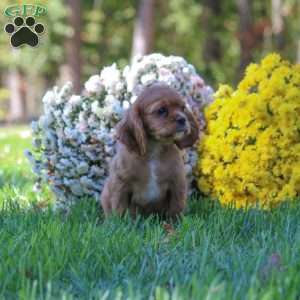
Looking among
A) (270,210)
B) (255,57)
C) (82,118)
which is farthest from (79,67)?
(270,210)

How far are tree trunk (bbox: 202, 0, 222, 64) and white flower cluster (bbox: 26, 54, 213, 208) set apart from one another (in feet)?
50.1

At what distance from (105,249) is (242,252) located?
0.75 m

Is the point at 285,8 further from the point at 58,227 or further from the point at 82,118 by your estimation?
the point at 58,227

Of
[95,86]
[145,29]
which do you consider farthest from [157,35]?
[95,86]

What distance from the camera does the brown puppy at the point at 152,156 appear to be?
4.55 m

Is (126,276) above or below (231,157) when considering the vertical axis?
below

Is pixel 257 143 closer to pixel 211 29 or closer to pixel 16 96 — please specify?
pixel 211 29

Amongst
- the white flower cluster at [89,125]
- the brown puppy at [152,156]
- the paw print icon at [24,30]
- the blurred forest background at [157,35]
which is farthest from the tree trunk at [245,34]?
the brown puppy at [152,156]

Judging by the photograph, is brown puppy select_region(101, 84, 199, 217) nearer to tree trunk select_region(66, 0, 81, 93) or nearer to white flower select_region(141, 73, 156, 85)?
white flower select_region(141, 73, 156, 85)

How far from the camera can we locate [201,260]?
341cm

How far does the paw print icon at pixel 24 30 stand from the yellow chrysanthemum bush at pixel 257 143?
6.19 ft

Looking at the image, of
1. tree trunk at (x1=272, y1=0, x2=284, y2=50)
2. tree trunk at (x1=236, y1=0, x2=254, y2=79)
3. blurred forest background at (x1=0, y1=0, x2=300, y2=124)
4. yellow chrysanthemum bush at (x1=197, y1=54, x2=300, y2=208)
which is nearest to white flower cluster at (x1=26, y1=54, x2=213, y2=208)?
yellow chrysanthemum bush at (x1=197, y1=54, x2=300, y2=208)

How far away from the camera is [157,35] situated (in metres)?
27.6

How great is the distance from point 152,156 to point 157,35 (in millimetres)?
23406
